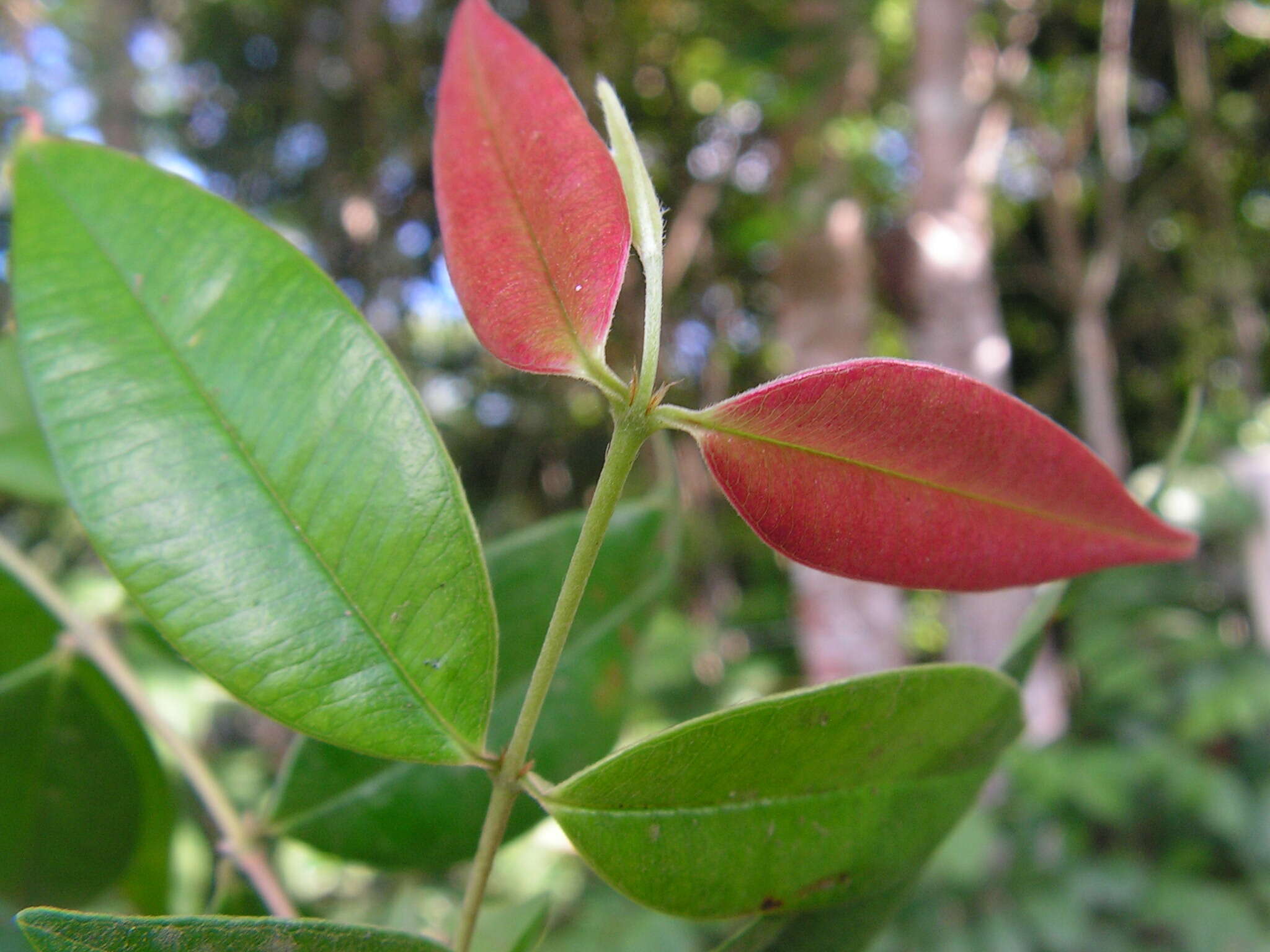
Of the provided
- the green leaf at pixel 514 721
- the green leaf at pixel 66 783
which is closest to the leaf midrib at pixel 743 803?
the green leaf at pixel 514 721

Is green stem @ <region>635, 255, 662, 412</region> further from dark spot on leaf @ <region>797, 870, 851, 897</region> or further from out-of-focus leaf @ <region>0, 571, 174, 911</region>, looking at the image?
out-of-focus leaf @ <region>0, 571, 174, 911</region>

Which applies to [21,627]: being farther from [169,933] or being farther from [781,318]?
[781,318]

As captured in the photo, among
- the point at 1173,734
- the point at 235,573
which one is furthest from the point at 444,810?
the point at 1173,734

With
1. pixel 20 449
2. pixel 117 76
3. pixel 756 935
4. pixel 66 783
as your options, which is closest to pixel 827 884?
pixel 756 935

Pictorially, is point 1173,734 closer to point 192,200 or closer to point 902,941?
point 902,941

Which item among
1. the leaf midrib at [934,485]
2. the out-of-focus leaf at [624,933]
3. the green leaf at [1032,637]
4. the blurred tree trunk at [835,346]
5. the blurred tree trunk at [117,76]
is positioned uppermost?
the blurred tree trunk at [117,76]

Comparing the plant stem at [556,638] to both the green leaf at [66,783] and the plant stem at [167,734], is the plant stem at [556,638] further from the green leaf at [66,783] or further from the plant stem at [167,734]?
the green leaf at [66,783]
